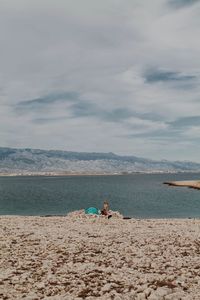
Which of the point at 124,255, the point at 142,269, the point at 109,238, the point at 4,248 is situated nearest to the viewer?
the point at 142,269

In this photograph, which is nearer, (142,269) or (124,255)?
(142,269)

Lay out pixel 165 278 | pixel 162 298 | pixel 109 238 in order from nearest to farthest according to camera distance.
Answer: pixel 162 298
pixel 165 278
pixel 109 238

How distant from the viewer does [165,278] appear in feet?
54.9

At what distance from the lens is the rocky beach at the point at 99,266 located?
14852 mm

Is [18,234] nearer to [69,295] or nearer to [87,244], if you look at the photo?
[87,244]

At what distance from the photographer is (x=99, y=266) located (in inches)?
737

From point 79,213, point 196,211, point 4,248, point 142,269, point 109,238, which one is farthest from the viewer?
point 196,211

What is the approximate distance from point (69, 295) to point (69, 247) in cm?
864

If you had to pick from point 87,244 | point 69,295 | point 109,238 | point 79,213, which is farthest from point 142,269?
point 79,213

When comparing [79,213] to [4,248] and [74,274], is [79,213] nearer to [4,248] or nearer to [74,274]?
[4,248]

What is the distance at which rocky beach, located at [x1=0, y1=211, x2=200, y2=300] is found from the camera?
14.9 meters

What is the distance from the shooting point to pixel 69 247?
23.1m

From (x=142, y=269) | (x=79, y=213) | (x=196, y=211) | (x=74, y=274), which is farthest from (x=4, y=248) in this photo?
(x=196, y=211)

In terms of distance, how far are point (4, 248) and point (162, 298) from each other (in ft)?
39.0
